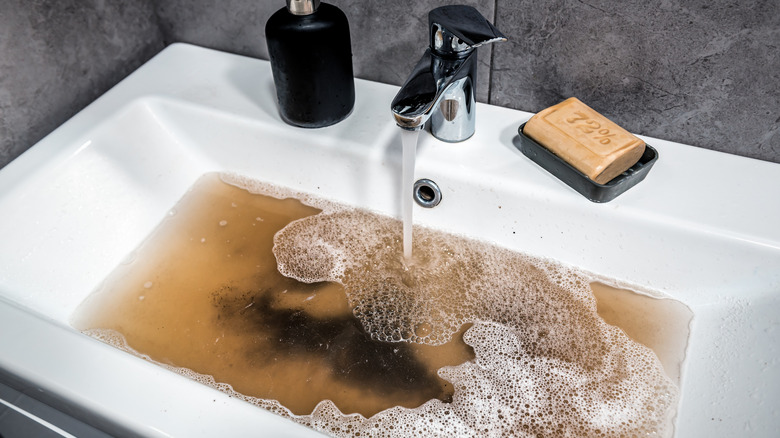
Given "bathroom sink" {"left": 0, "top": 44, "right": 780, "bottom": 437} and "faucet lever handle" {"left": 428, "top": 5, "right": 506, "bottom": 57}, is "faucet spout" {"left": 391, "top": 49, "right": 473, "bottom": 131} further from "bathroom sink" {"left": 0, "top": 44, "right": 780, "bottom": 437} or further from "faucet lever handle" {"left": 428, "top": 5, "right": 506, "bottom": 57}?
"bathroom sink" {"left": 0, "top": 44, "right": 780, "bottom": 437}

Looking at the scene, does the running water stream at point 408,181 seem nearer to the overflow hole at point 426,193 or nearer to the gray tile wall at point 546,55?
the overflow hole at point 426,193

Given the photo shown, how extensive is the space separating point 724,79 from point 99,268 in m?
0.85

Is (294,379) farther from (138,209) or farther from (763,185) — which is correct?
(763,185)

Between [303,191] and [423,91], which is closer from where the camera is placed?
[423,91]

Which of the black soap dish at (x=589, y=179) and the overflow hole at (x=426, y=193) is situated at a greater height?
the black soap dish at (x=589, y=179)

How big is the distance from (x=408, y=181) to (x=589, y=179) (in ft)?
0.74

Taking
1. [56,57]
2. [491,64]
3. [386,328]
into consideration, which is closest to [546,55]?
[491,64]

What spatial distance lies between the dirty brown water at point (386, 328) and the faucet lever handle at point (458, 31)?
27cm

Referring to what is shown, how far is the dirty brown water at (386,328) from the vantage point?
0.64 metres

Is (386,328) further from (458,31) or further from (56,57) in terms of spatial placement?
(56,57)

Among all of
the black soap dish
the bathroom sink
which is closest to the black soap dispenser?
the bathroom sink

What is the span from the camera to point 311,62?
768mm

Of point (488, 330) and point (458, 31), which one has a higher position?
point (458, 31)

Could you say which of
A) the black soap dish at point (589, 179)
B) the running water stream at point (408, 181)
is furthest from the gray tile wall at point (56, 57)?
the black soap dish at point (589, 179)
